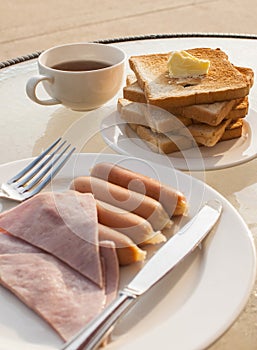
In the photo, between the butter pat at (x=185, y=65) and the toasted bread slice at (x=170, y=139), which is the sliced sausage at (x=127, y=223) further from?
the butter pat at (x=185, y=65)

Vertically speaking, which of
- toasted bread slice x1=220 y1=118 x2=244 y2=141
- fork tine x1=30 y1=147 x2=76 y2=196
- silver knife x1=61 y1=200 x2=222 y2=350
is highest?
silver knife x1=61 y1=200 x2=222 y2=350

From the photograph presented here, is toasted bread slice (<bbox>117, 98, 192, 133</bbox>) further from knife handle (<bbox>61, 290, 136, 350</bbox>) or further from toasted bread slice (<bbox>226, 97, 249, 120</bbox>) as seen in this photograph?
knife handle (<bbox>61, 290, 136, 350</bbox>)

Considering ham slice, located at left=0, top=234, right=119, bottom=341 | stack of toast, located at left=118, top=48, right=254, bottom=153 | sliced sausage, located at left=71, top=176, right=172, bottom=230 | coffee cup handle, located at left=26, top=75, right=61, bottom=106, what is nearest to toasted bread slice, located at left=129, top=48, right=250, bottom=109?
stack of toast, located at left=118, top=48, right=254, bottom=153

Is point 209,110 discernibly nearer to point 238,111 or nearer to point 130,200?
point 238,111

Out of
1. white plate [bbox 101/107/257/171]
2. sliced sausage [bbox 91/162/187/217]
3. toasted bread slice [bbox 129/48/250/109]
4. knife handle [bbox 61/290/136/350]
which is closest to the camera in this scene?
knife handle [bbox 61/290/136/350]

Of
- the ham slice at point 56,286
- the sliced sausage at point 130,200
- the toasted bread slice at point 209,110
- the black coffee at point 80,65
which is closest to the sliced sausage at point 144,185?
the sliced sausage at point 130,200

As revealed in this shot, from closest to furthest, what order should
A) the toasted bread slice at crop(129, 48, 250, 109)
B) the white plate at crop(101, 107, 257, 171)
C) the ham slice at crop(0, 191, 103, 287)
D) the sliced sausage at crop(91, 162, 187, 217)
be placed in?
the ham slice at crop(0, 191, 103, 287)
the sliced sausage at crop(91, 162, 187, 217)
the white plate at crop(101, 107, 257, 171)
the toasted bread slice at crop(129, 48, 250, 109)

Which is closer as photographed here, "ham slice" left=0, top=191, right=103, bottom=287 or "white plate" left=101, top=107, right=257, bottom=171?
"ham slice" left=0, top=191, right=103, bottom=287

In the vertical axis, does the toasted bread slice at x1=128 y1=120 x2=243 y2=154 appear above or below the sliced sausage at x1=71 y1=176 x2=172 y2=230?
below
